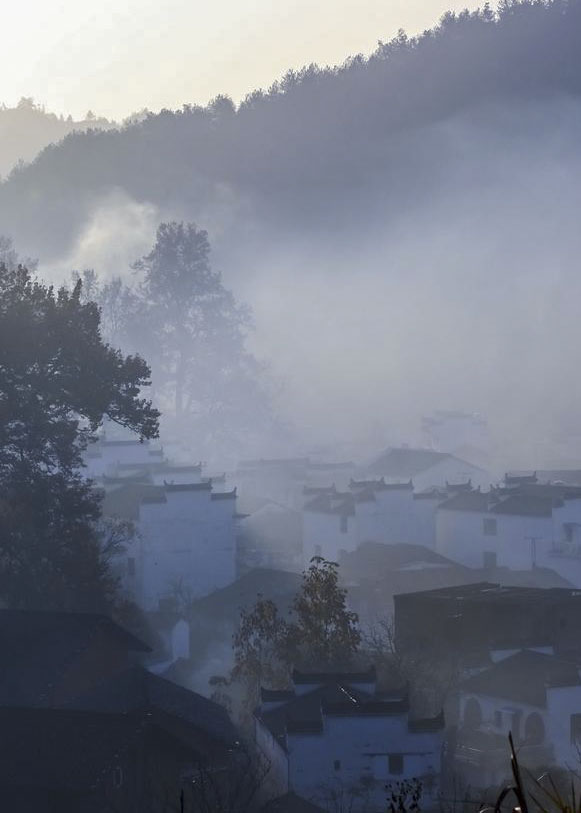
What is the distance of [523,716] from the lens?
2166cm

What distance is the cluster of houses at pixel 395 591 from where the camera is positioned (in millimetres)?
17844

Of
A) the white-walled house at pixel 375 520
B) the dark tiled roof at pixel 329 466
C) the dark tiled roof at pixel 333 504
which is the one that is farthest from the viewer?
the dark tiled roof at pixel 329 466

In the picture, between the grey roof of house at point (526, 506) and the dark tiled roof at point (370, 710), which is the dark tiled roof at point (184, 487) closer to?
the grey roof of house at point (526, 506)

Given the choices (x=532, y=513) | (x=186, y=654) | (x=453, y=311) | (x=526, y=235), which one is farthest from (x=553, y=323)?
(x=186, y=654)

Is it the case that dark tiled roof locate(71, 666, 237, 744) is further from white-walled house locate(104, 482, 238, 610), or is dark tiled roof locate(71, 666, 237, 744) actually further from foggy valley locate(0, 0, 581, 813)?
white-walled house locate(104, 482, 238, 610)

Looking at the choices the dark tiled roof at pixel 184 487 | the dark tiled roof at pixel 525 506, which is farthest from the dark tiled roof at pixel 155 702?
the dark tiled roof at pixel 525 506

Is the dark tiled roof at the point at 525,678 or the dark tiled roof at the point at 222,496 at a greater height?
the dark tiled roof at the point at 222,496

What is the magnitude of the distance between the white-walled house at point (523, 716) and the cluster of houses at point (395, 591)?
31 mm

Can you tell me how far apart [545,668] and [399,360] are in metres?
70.1

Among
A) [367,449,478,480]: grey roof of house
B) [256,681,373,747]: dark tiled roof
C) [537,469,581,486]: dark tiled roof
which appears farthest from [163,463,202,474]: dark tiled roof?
[256,681,373,747]: dark tiled roof

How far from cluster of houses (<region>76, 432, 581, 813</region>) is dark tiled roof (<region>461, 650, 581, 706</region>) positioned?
37mm

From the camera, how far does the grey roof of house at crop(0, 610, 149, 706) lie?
1819cm

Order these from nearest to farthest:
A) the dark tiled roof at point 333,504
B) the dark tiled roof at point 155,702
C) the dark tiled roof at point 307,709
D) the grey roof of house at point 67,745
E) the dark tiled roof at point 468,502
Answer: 1. the grey roof of house at point 67,745
2. the dark tiled roof at point 307,709
3. the dark tiled roof at point 155,702
4. the dark tiled roof at point 468,502
5. the dark tiled roof at point 333,504

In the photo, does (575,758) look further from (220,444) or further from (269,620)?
(220,444)
